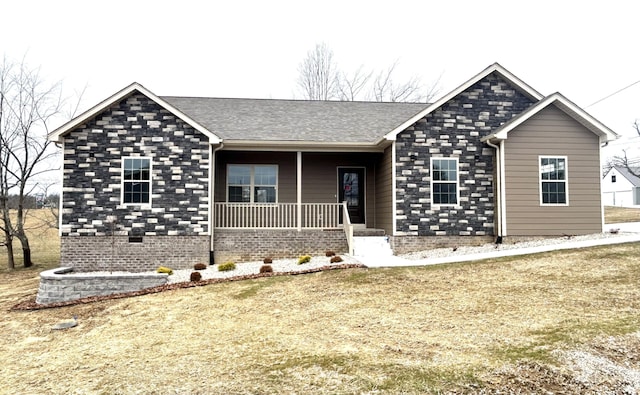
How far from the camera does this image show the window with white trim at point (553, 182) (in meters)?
13.0

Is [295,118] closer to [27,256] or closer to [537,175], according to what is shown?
[537,175]

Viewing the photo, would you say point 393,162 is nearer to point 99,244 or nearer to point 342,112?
point 342,112

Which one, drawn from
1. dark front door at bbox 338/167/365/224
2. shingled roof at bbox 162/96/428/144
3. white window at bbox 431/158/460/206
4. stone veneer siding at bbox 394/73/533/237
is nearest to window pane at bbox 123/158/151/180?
shingled roof at bbox 162/96/428/144

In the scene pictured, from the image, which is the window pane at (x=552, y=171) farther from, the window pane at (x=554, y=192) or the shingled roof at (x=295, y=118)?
the shingled roof at (x=295, y=118)

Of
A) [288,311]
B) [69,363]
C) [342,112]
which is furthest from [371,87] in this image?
[69,363]

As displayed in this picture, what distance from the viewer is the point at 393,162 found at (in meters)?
13.1

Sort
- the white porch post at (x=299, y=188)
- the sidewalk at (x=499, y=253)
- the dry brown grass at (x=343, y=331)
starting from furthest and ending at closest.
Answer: the white porch post at (x=299, y=188) < the sidewalk at (x=499, y=253) < the dry brown grass at (x=343, y=331)

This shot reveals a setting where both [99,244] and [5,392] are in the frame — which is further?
[99,244]

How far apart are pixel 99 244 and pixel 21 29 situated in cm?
1177

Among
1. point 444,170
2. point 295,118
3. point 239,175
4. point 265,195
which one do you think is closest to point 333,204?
point 265,195

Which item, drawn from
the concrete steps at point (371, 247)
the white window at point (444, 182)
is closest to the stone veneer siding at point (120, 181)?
the concrete steps at point (371, 247)

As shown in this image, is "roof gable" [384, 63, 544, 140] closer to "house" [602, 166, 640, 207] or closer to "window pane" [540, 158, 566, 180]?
"window pane" [540, 158, 566, 180]

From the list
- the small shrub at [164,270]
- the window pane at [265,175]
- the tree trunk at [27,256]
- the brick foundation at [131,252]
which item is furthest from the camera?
the tree trunk at [27,256]

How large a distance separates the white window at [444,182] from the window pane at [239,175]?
6142 millimetres
